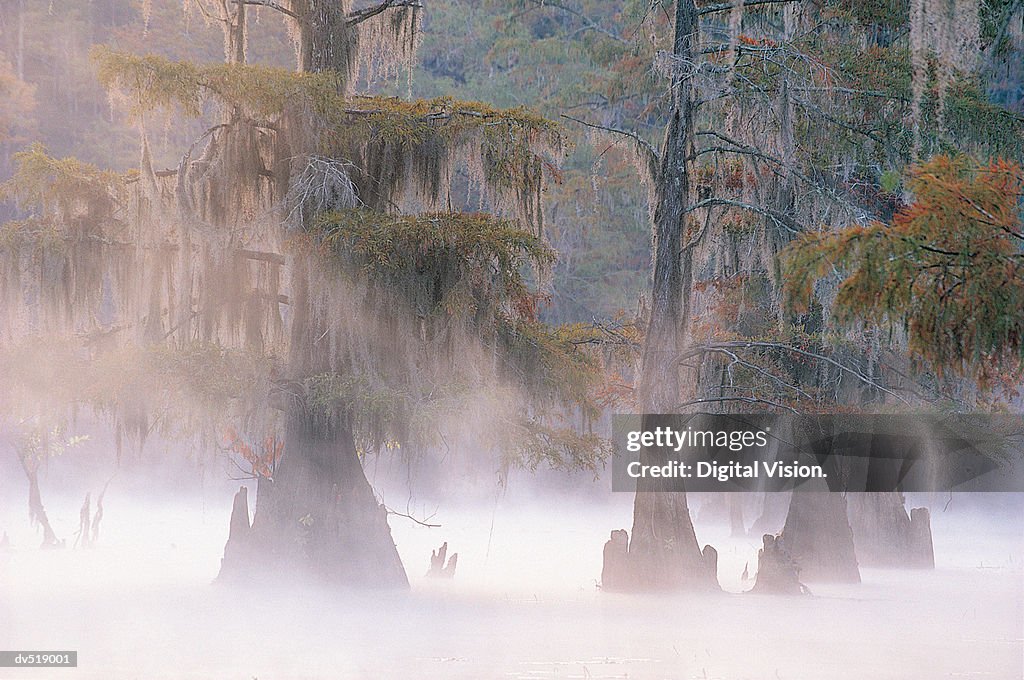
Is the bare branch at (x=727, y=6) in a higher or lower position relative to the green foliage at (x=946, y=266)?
higher

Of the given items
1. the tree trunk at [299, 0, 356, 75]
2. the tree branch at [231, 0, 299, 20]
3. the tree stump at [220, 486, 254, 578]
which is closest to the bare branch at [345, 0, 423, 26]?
the tree trunk at [299, 0, 356, 75]

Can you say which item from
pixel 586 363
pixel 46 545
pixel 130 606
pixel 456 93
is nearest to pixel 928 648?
pixel 586 363

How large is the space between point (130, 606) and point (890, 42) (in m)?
13.1

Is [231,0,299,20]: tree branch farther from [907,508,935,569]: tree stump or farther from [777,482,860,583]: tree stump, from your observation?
[907,508,935,569]: tree stump

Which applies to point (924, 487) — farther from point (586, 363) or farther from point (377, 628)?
point (377, 628)

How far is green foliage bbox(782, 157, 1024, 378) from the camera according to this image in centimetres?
848

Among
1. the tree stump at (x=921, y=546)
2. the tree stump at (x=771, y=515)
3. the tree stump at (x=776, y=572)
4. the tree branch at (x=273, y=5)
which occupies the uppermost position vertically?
the tree branch at (x=273, y=5)

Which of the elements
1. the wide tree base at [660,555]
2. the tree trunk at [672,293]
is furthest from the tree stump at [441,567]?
the tree trunk at [672,293]

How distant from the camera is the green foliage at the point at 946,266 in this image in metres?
8.48

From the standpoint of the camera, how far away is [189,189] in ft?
53.5

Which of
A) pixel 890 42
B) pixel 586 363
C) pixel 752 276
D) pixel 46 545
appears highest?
pixel 890 42

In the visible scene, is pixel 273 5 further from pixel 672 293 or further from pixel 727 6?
pixel 672 293

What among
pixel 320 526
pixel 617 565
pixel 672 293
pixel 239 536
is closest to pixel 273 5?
pixel 672 293

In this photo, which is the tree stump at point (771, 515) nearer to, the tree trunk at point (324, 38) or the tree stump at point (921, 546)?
the tree stump at point (921, 546)
